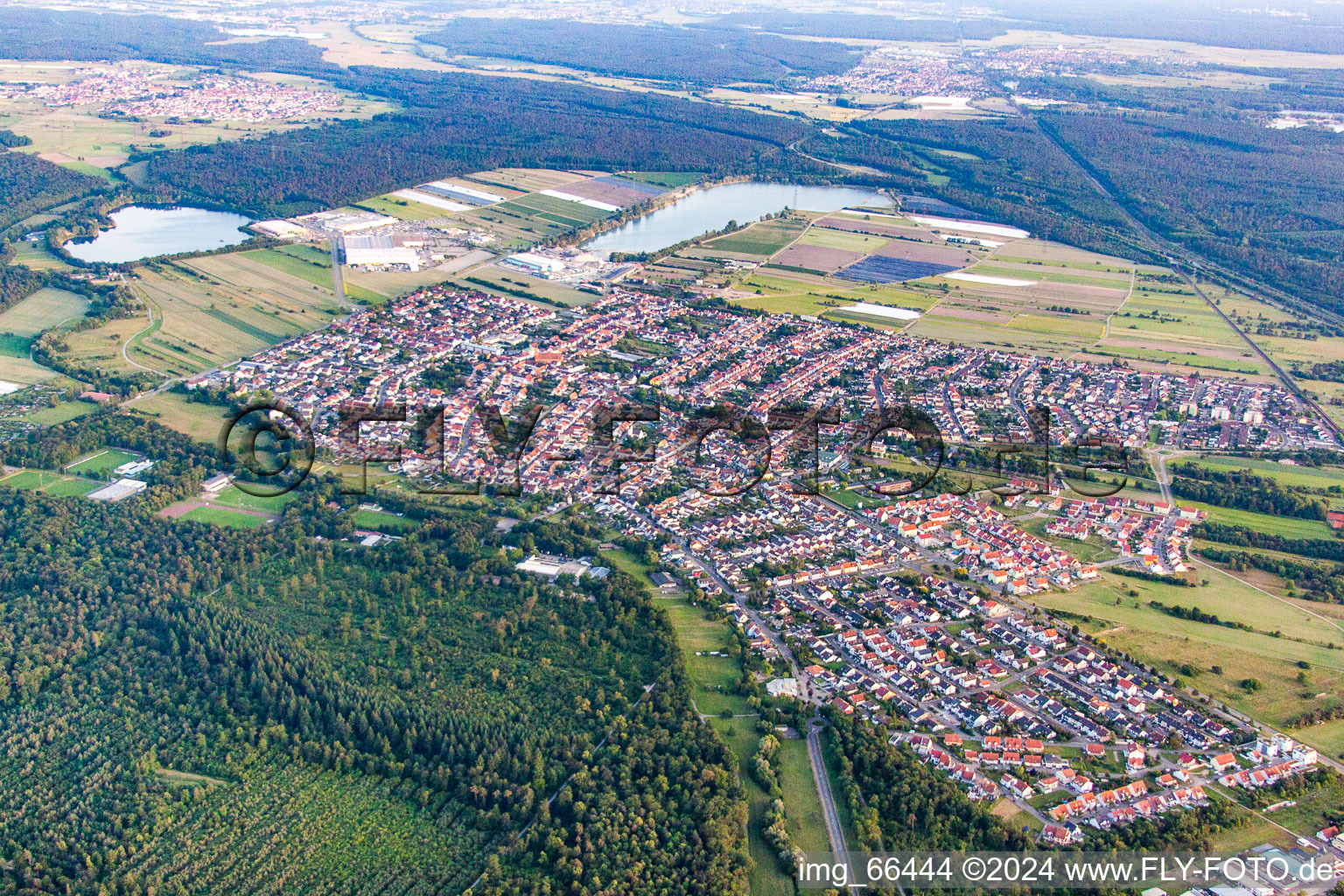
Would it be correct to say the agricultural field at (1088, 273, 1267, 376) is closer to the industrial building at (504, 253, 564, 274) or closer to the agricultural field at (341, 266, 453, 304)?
the industrial building at (504, 253, 564, 274)

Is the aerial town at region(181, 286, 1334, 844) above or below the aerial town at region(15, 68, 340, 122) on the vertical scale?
below

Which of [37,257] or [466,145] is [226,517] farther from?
[466,145]

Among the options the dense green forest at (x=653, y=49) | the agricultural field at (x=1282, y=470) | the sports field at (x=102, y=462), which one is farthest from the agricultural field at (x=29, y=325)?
the dense green forest at (x=653, y=49)

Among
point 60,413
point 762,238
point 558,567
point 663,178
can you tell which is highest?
point 663,178

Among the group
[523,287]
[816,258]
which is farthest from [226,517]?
[816,258]

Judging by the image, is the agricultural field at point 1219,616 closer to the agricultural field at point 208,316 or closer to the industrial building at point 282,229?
the agricultural field at point 208,316

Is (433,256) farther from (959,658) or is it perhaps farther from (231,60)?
(231,60)

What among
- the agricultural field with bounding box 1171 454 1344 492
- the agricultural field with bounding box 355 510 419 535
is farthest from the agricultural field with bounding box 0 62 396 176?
the agricultural field with bounding box 1171 454 1344 492

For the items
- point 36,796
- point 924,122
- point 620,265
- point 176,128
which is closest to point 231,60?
point 176,128
